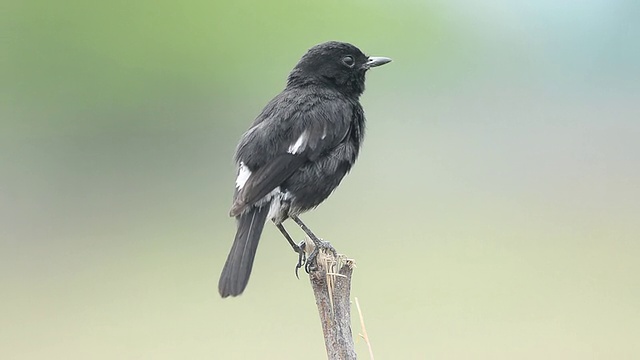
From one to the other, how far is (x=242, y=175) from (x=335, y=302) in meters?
1.44

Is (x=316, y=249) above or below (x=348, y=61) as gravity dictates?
below

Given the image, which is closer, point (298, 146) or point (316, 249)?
point (316, 249)

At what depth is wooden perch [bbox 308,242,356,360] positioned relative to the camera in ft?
12.0

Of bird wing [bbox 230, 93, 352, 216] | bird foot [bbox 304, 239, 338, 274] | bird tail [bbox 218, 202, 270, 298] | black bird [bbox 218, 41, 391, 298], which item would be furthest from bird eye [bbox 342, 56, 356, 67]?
bird foot [bbox 304, 239, 338, 274]

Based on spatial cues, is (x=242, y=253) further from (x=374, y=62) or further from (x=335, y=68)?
(x=374, y=62)

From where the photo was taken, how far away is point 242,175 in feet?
16.5

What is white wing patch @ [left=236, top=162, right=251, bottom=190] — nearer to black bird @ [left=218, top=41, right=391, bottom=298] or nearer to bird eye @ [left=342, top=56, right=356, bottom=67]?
Result: black bird @ [left=218, top=41, right=391, bottom=298]

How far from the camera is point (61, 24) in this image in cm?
1848

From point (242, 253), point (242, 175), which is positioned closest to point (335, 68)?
point (242, 175)

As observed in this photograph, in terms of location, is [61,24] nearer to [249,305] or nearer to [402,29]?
[402,29]

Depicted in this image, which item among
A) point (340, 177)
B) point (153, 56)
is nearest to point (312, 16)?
point (153, 56)

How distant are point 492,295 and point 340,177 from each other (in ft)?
22.6

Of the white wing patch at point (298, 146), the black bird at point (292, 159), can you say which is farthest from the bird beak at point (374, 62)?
the white wing patch at point (298, 146)

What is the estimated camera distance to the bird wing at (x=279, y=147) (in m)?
4.87
